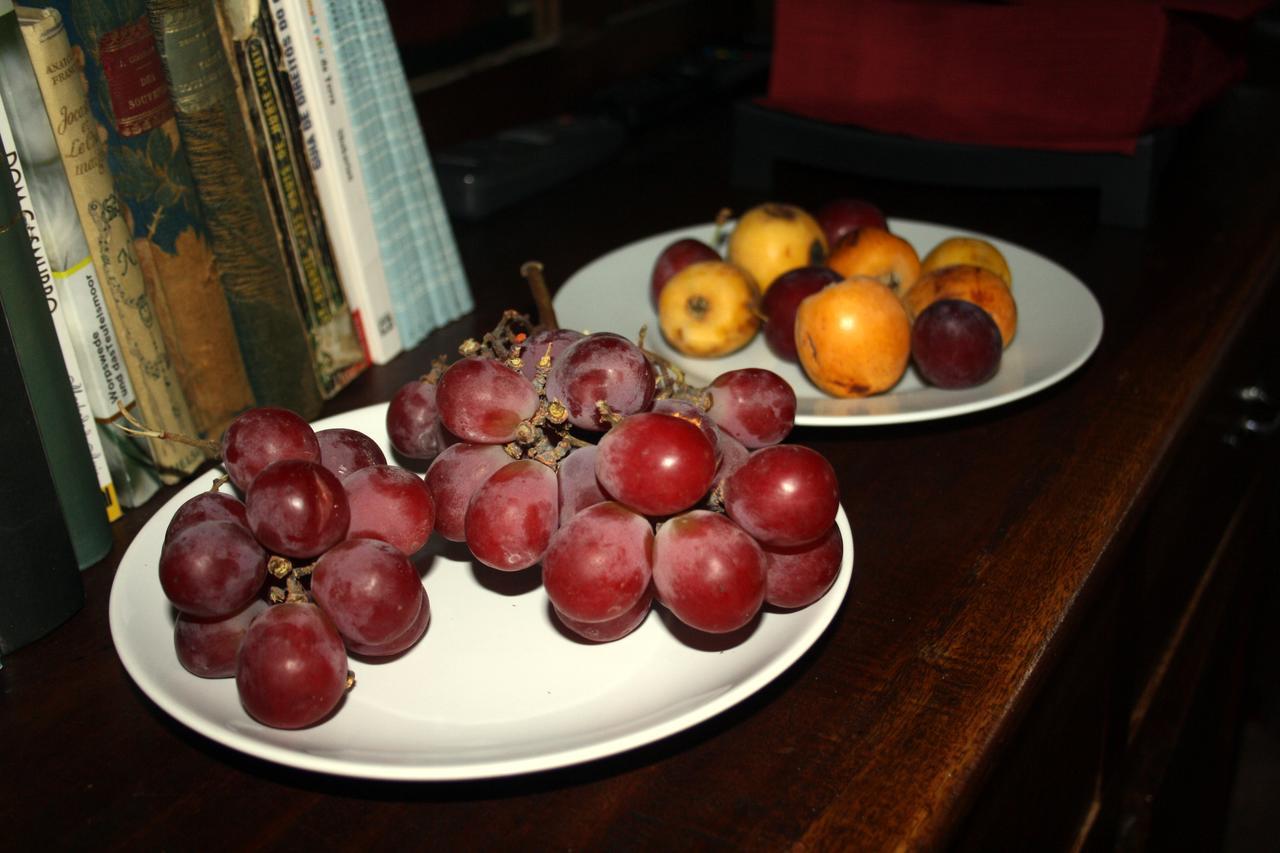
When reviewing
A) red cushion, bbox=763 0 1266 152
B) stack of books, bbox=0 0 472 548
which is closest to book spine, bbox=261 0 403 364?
stack of books, bbox=0 0 472 548

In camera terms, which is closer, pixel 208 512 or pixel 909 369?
pixel 208 512

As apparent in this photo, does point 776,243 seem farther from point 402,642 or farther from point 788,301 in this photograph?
point 402,642

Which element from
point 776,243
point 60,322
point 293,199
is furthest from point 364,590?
point 776,243

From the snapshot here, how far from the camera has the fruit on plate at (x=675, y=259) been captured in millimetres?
954

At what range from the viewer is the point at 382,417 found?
28.0 inches

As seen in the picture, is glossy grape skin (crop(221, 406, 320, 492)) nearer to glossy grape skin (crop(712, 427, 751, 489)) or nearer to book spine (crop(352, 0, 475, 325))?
glossy grape skin (crop(712, 427, 751, 489))

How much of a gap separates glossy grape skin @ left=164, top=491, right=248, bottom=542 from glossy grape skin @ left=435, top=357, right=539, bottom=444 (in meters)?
0.10

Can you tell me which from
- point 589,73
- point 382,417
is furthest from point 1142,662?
point 589,73

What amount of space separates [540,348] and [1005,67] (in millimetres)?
765

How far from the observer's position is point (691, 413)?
56 cm

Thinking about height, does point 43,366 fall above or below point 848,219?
above

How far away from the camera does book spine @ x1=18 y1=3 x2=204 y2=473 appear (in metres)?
0.59

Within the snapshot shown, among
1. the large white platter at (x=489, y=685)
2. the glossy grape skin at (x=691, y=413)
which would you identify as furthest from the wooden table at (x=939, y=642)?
the glossy grape skin at (x=691, y=413)

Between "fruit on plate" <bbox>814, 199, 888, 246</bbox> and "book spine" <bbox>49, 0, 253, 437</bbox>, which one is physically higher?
"book spine" <bbox>49, 0, 253, 437</bbox>
